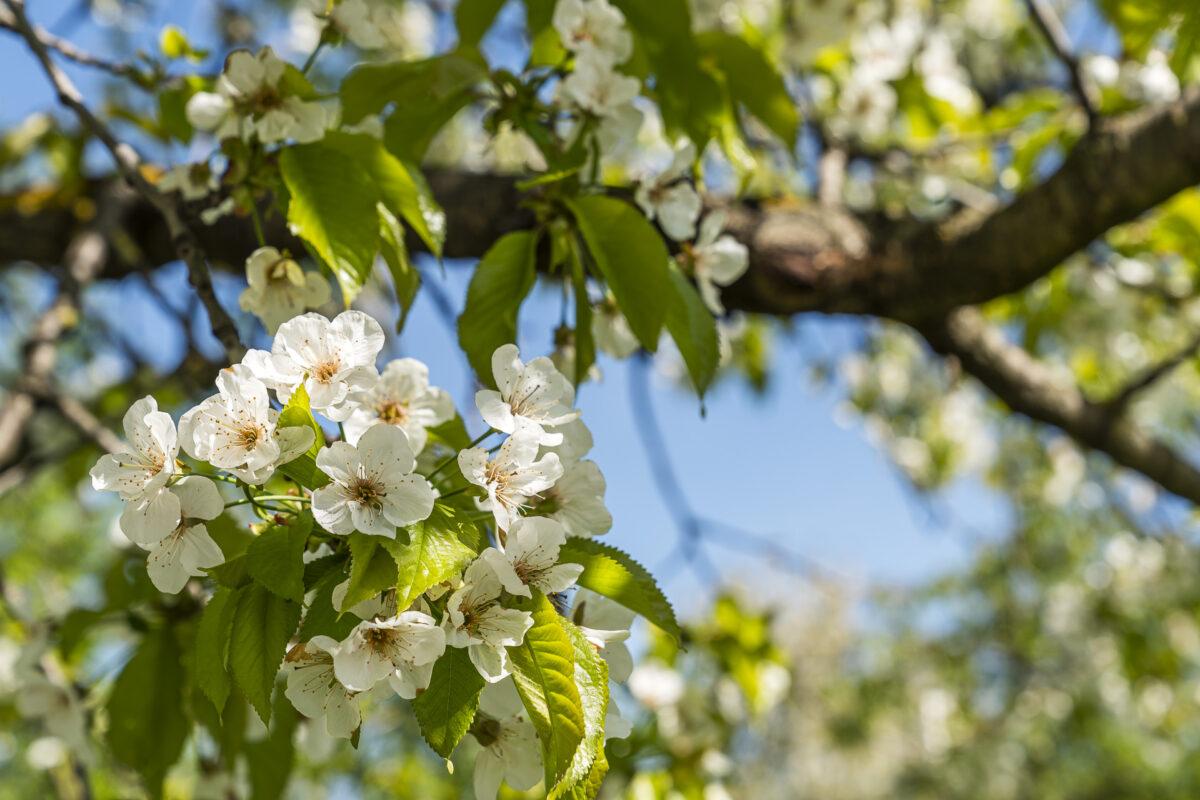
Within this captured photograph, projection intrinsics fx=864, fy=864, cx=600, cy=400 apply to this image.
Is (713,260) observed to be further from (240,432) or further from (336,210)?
(240,432)

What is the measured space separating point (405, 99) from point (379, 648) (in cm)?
57

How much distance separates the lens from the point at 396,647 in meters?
0.54

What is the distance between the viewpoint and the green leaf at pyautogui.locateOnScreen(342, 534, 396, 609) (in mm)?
516

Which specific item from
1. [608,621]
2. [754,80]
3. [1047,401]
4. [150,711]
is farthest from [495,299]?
[1047,401]

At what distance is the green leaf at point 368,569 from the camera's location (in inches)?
20.3

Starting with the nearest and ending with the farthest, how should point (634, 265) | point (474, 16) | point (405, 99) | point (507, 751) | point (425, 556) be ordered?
1. point (425, 556)
2. point (507, 751)
3. point (634, 265)
4. point (405, 99)
5. point (474, 16)

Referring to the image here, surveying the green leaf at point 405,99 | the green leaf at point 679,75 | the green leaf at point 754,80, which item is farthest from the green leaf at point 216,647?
the green leaf at point 754,80

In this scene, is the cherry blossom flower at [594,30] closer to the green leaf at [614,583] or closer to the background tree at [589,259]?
the background tree at [589,259]

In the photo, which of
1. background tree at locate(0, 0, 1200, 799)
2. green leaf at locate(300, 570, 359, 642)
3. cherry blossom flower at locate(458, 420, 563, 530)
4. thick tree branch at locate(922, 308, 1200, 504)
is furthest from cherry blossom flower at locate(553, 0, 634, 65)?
thick tree branch at locate(922, 308, 1200, 504)

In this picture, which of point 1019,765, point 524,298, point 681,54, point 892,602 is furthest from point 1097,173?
point 892,602

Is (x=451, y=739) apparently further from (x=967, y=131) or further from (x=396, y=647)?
(x=967, y=131)

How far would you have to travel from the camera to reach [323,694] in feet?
1.92

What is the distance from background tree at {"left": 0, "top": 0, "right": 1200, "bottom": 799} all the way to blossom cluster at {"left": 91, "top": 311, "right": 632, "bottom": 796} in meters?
0.01

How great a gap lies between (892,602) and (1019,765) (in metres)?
2.12
